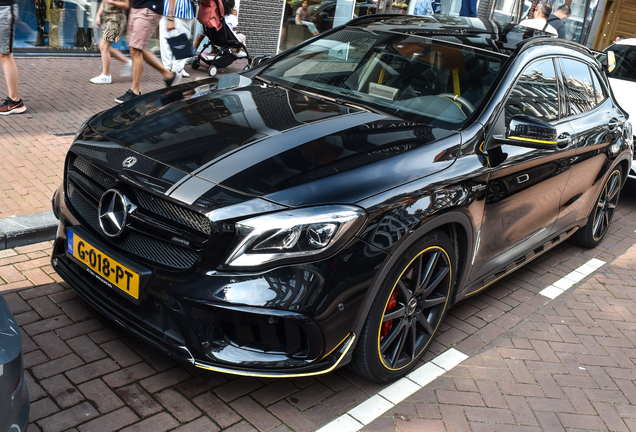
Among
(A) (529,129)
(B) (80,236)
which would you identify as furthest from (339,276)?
(A) (529,129)

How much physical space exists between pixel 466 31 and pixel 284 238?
2.39 metres

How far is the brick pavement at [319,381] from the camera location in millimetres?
2797

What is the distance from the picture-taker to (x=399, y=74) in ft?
12.7

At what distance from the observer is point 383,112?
3600 millimetres

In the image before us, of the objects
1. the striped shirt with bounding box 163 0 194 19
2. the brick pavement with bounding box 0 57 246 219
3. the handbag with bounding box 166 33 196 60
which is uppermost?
the striped shirt with bounding box 163 0 194 19

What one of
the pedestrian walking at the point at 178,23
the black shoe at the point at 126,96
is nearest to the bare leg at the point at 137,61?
the black shoe at the point at 126,96

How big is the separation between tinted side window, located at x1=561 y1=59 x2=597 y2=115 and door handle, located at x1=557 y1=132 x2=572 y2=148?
0.30 metres

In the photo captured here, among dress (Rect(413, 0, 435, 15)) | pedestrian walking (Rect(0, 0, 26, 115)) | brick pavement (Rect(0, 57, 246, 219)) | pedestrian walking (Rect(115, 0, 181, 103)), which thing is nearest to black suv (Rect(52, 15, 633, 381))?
brick pavement (Rect(0, 57, 246, 219))

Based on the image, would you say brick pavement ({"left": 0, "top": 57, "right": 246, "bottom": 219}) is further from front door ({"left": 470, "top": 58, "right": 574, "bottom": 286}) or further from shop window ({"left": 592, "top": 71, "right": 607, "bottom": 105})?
shop window ({"left": 592, "top": 71, "right": 607, "bottom": 105})

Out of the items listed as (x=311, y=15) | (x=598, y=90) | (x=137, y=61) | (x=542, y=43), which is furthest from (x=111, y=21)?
(x=598, y=90)

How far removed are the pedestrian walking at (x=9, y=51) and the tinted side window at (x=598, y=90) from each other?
518cm

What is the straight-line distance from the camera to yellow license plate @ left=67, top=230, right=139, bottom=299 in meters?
2.70

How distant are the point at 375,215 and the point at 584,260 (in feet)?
11.5

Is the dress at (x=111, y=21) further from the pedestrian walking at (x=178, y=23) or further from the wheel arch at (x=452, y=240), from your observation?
the wheel arch at (x=452, y=240)
